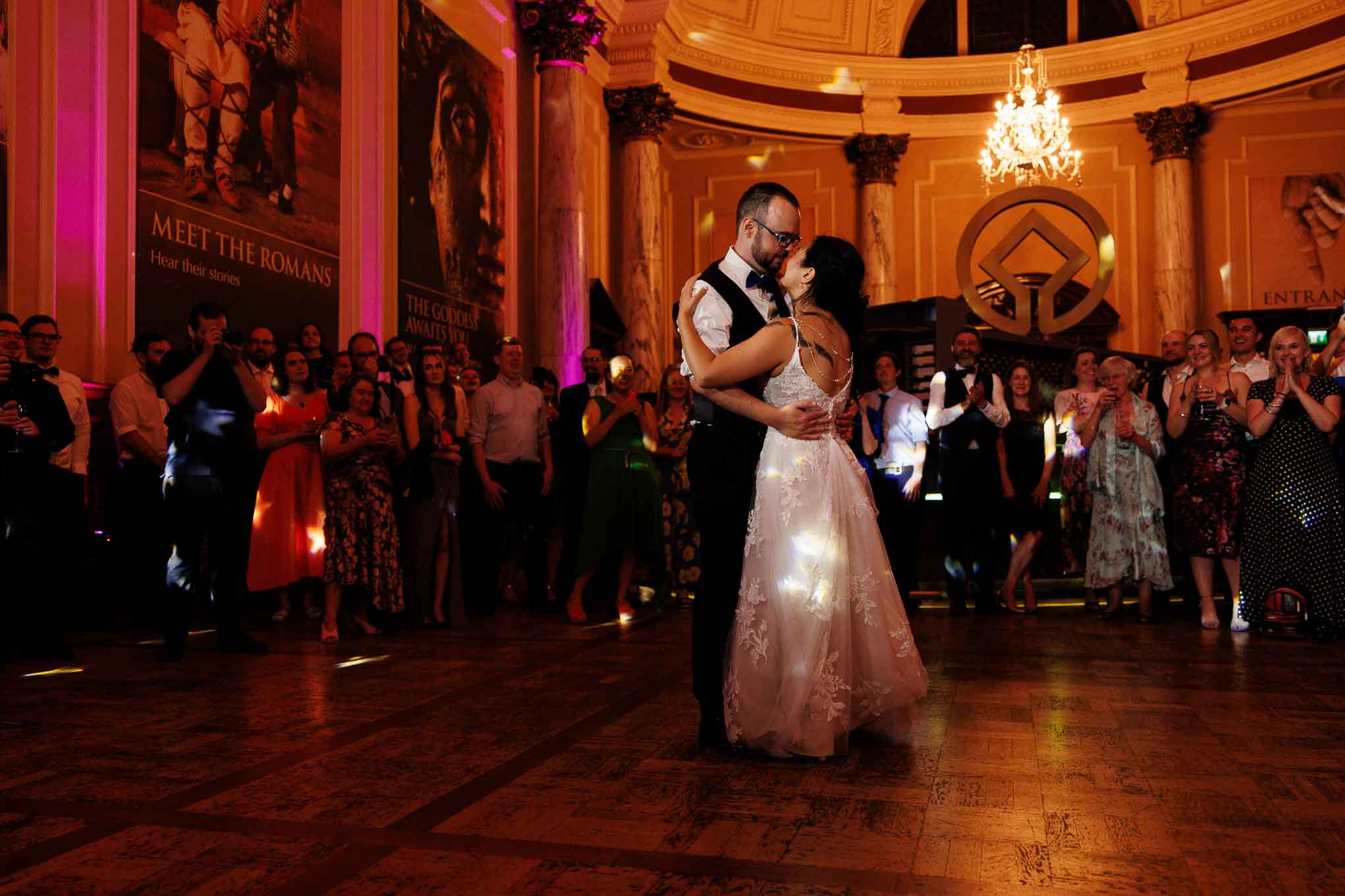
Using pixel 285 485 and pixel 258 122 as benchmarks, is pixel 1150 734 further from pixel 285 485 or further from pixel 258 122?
pixel 258 122

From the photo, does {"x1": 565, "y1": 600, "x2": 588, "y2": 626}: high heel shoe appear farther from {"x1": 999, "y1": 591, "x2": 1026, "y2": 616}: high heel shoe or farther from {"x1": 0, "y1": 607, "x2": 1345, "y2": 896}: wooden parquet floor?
{"x1": 999, "y1": 591, "x2": 1026, "y2": 616}: high heel shoe

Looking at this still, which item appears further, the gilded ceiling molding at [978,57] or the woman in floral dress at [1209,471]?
the gilded ceiling molding at [978,57]

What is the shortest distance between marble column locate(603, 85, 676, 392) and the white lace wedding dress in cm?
910

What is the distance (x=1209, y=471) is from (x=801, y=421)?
134 inches

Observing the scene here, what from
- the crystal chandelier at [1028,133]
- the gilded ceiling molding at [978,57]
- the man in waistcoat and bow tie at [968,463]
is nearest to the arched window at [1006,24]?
the gilded ceiling molding at [978,57]

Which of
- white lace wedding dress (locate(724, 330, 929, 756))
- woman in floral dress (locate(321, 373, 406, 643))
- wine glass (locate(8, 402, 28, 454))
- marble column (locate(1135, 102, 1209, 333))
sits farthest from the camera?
marble column (locate(1135, 102, 1209, 333))

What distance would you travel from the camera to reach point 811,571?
2.88 metres

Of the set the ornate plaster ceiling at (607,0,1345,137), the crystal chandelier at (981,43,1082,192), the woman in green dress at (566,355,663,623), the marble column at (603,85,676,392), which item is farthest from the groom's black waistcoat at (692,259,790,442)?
the ornate plaster ceiling at (607,0,1345,137)

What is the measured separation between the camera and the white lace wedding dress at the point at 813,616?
282cm

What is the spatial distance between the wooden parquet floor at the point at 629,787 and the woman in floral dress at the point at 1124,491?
1.66 meters

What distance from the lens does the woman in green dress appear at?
575 centimetres

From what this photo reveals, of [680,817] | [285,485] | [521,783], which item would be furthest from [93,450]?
[680,817]

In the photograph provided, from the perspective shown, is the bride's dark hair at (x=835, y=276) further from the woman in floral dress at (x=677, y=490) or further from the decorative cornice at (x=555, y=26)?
the decorative cornice at (x=555, y=26)

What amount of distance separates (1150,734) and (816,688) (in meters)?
0.96
